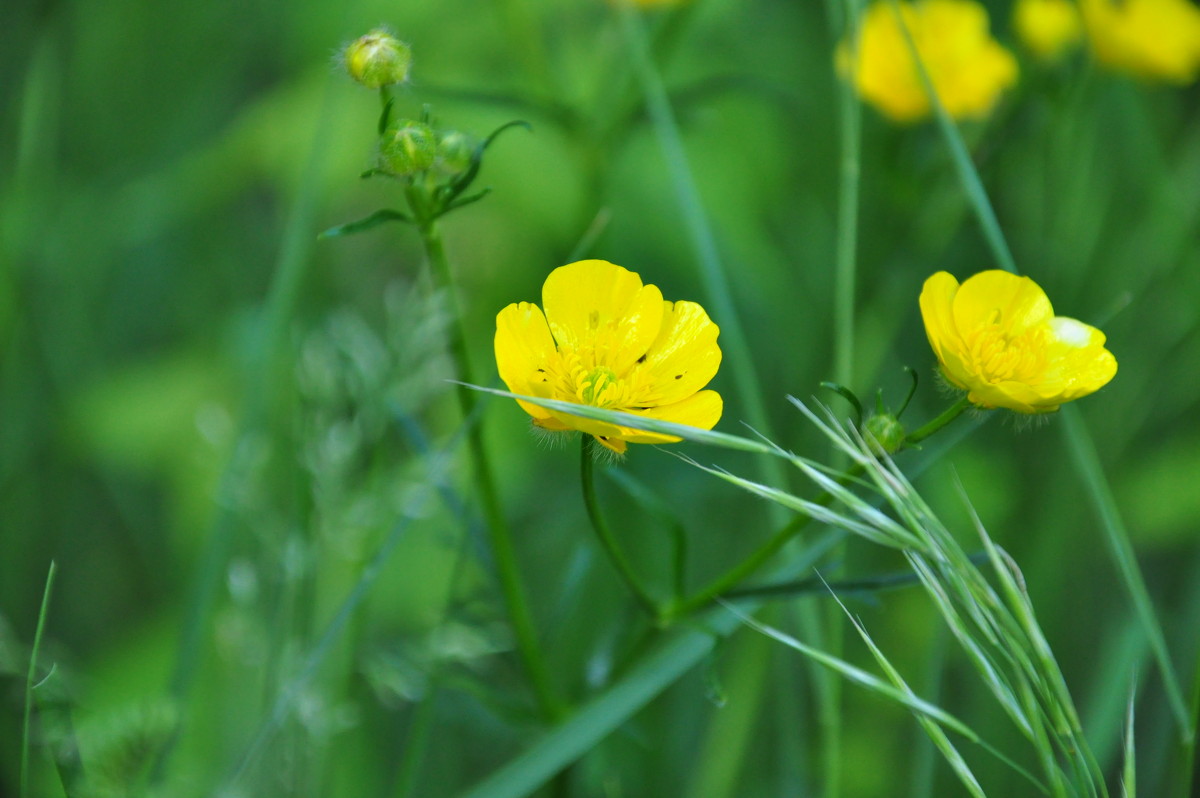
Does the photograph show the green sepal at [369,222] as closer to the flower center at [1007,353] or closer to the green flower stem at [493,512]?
the green flower stem at [493,512]

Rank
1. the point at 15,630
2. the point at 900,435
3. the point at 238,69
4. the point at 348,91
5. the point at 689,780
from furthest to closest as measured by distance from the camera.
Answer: the point at 238,69 < the point at 348,91 < the point at 15,630 < the point at 689,780 < the point at 900,435

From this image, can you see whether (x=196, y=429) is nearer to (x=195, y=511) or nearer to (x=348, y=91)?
(x=195, y=511)

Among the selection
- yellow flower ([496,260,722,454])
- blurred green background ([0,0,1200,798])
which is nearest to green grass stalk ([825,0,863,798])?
blurred green background ([0,0,1200,798])

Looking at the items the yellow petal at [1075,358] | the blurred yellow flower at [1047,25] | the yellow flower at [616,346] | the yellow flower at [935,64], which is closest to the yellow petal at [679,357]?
the yellow flower at [616,346]

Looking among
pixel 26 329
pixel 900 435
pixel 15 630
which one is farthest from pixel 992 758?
pixel 26 329

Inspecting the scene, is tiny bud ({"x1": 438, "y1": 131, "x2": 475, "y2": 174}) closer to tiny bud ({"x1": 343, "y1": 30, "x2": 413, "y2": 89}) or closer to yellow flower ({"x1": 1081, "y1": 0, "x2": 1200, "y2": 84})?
tiny bud ({"x1": 343, "y1": 30, "x2": 413, "y2": 89})

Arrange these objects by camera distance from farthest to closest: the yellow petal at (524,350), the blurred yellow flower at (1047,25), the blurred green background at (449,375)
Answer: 1. the blurred yellow flower at (1047,25)
2. the blurred green background at (449,375)
3. the yellow petal at (524,350)

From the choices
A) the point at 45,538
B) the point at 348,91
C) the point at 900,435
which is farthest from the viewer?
the point at 348,91
